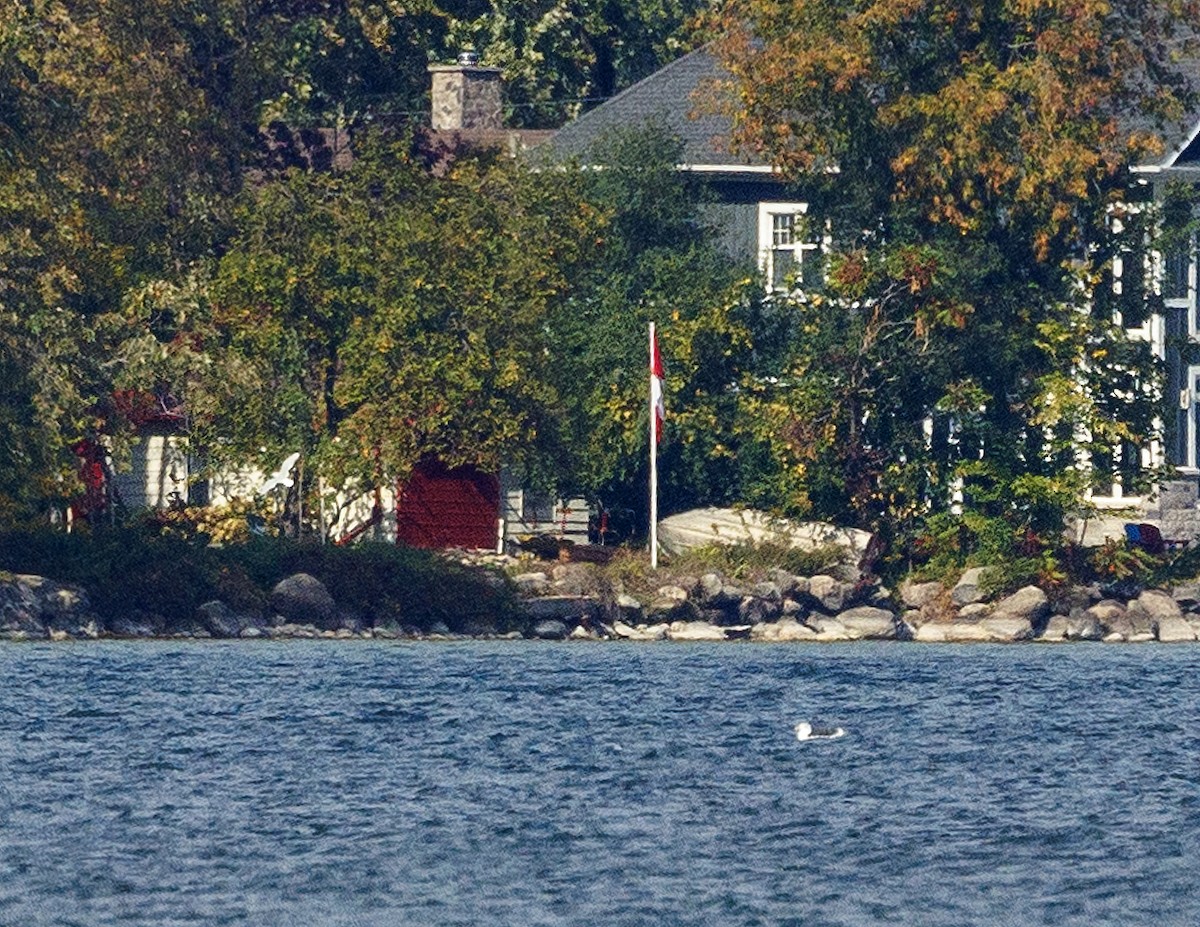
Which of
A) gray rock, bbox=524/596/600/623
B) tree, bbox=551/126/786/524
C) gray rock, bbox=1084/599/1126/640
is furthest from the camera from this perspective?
tree, bbox=551/126/786/524

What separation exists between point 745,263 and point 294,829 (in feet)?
89.6

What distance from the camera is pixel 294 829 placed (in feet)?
84.8

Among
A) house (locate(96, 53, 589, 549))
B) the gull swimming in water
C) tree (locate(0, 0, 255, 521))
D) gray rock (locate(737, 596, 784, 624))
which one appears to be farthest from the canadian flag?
the gull swimming in water

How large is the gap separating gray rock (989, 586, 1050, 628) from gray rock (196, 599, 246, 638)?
11.6 m

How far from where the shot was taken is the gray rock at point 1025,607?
151 ft

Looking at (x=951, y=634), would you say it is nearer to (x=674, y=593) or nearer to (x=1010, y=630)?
(x=1010, y=630)

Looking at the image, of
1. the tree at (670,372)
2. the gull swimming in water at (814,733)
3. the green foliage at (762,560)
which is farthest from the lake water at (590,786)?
the tree at (670,372)

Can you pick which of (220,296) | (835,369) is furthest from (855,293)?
(220,296)

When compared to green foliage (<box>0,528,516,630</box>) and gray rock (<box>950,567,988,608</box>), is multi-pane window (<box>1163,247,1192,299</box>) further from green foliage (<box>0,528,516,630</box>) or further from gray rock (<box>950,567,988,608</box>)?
green foliage (<box>0,528,516,630</box>)

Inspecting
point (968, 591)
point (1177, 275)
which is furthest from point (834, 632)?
point (1177, 275)

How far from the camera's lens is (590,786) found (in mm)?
29016

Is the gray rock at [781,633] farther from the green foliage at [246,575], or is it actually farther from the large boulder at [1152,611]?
the large boulder at [1152,611]

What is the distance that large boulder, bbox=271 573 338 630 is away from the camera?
43875 mm

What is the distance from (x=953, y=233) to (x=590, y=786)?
804 inches
